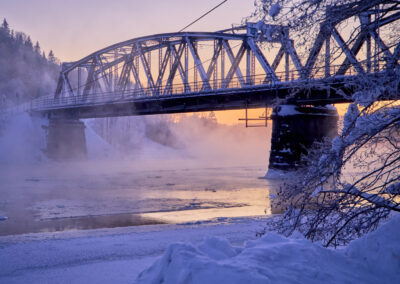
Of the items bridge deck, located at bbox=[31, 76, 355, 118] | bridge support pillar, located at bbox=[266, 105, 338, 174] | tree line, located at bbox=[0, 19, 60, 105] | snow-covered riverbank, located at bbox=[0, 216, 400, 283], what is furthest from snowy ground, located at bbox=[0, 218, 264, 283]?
tree line, located at bbox=[0, 19, 60, 105]

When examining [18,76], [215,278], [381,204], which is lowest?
[215,278]

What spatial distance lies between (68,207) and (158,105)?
22109 mm

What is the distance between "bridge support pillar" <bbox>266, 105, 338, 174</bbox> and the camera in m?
27.7

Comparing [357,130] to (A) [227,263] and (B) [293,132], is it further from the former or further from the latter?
(B) [293,132]

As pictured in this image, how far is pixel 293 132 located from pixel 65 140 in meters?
32.4

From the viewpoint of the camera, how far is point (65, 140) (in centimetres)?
5003

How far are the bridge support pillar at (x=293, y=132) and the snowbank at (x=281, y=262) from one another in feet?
75.2

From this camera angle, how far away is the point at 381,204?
540 cm

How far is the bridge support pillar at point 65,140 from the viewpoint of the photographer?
4891cm

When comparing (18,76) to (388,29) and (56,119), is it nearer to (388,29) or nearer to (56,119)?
(56,119)

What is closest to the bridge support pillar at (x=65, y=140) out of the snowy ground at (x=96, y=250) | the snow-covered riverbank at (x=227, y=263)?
the snowy ground at (x=96, y=250)

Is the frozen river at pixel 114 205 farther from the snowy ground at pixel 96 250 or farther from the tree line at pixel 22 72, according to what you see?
the tree line at pixel 22 72

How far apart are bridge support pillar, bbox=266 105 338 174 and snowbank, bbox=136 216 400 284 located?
22.9m

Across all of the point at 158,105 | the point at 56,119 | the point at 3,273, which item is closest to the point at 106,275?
the point at 3,273
